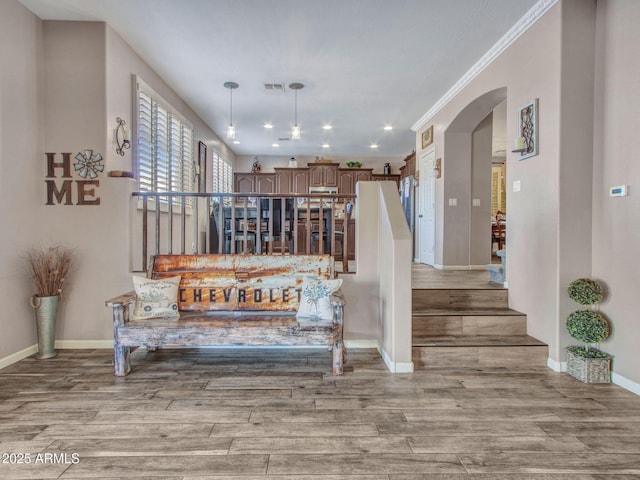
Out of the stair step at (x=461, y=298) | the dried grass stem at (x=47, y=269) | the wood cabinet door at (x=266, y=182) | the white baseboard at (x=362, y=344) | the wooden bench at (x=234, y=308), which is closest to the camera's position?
the wooden bench at (x=234, y=308)

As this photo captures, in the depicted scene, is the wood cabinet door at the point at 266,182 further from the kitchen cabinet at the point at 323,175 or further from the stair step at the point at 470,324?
the stair step at the point at 470,324

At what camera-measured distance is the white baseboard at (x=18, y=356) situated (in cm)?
288

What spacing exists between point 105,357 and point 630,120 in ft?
15.4

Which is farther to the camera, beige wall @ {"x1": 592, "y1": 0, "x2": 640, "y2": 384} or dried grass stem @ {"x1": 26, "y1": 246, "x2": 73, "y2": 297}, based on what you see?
dried grass stem @ {"x1": 26, "y1": 246, "x2": 73, "y2": 297}

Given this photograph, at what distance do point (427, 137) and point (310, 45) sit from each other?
10.2 ft

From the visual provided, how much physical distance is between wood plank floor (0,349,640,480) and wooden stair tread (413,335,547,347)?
0.23 metres

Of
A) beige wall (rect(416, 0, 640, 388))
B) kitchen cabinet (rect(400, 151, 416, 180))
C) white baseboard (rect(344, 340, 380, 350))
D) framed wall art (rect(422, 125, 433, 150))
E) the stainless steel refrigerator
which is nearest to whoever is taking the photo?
beige wall (rect(416, 0, 640, 388))

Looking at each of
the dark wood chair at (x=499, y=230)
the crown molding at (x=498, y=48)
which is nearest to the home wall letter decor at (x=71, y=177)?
the crown molding at (x=498, y=48)

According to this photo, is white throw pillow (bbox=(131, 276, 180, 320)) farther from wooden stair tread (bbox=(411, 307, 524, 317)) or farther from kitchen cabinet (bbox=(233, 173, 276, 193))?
kitchen cabinet (bbox=(233, 173, 276, 193))

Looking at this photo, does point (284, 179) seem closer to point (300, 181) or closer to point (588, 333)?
point (300, 181)

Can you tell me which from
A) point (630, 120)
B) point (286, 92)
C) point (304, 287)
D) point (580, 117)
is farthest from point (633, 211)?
point (286, 92)

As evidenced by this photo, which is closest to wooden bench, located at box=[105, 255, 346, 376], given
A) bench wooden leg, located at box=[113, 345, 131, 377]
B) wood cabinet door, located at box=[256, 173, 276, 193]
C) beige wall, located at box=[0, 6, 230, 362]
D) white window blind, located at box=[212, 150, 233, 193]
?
bench wooden leg, located at box=[113, 345, 131, 377]

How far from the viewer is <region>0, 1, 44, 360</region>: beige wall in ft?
9.52

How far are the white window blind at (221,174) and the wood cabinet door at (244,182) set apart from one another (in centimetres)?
31
